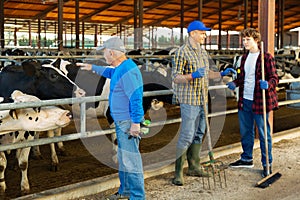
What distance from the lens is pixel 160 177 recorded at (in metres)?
5.24

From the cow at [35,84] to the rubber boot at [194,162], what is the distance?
1.58 m

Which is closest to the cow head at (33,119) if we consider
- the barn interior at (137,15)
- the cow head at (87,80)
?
the cow head at (87,80)

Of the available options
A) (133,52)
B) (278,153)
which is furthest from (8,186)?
(133,52)

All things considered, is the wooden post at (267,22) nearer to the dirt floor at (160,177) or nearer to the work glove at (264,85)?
the dirt floor at (160,177)

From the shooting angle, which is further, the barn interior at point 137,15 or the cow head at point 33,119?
the barn interior at point 137,15

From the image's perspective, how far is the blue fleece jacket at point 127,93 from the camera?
3648 millimetres

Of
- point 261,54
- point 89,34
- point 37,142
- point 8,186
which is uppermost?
point 89,34

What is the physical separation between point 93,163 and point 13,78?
67.7 inches

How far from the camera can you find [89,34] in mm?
42250

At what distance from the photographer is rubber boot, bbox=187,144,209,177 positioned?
5.08 m

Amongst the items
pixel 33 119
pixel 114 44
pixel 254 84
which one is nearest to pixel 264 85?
pixel 254 84

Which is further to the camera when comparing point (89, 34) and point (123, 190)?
point (89, 34)

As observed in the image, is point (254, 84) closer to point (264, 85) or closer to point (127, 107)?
point (264, 85)

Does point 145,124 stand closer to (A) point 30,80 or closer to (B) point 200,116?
(B) point 200,116
